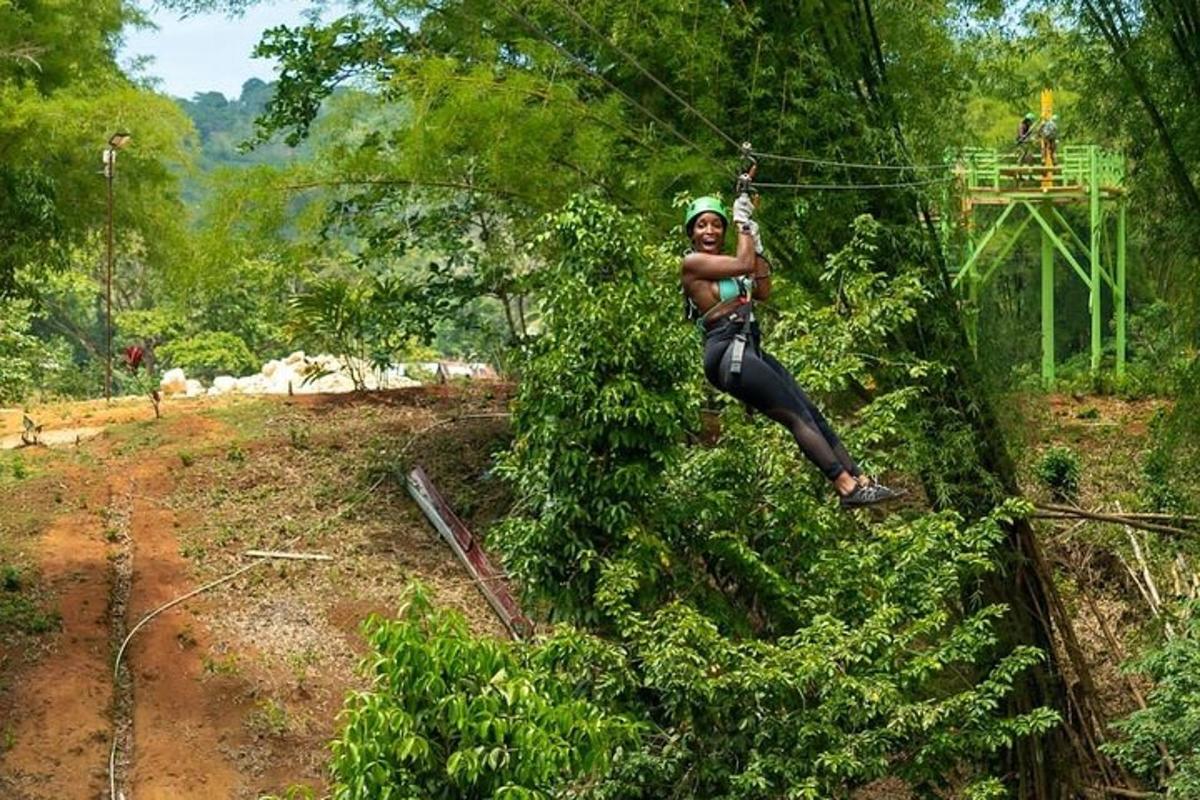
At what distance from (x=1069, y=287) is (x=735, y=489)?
17.0 metres

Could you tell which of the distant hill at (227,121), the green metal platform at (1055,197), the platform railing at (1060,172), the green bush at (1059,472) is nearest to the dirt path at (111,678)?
the green bush at (1059,472)

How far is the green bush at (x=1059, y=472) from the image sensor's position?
12.1 metres

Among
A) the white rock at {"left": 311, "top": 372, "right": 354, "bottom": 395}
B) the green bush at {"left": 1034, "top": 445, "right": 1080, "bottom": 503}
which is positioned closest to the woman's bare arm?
the green bush at {"left": 1034, "top": 445, "right": 1080, "bottom": 503}

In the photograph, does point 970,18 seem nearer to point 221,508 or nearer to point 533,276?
point 533,276

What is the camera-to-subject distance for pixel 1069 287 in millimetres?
22891

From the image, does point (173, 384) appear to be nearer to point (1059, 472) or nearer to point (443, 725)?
point (1059, 472)

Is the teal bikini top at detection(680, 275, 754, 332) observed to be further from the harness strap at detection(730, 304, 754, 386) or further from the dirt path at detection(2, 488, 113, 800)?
the dirt path at detection(2, 488, 113, 800)

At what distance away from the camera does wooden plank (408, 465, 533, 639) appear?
1184 centimetres

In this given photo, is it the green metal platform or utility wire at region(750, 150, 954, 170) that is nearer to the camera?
utility wire at region(750, 150, 954, 170)

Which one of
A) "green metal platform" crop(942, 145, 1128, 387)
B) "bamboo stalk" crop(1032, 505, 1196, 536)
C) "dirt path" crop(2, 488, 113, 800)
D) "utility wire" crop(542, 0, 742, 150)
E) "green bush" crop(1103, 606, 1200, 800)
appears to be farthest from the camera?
"green metal platform" crop(942, 145, 1128, 387)

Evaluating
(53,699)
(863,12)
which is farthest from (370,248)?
(863,12)

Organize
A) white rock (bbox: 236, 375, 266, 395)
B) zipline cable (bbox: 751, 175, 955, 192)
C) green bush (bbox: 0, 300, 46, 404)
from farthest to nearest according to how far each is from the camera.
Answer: white rock (bbox: 236, 375, 266, 395), green bush (bbox: 0, 300, 46, 404), zipline cable (bbox: 751, 175, 955, 192)

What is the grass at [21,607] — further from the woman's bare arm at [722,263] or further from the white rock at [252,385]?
the woman's bare arm at [722,263]

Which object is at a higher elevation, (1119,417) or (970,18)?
(970,18)
